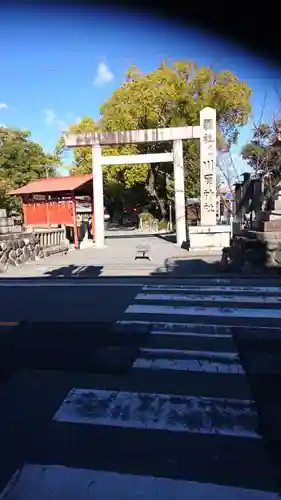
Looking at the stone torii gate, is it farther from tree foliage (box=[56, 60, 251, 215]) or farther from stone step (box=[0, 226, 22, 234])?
tree foliage (box=[56, 60, 251, 215])

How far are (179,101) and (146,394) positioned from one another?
30.5 metres

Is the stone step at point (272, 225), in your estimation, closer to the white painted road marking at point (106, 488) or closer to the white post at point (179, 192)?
the white painted road marking at point (106, 488)

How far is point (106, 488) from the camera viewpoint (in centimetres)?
250

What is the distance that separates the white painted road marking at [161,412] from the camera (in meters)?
3.16

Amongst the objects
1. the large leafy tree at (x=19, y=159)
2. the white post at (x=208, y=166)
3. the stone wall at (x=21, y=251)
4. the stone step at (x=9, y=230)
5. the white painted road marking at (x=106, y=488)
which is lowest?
the white painted road marking at (x=106, y=488)

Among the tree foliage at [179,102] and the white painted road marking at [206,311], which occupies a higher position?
the tree foliage at [179,102]

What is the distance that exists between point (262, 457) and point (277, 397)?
38.1 inches

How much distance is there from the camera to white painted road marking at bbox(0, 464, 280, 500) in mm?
2414

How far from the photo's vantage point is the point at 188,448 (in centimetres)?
288

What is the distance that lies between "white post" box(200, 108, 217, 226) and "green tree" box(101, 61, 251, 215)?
10400mm

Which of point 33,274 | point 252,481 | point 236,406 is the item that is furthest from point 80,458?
point 33,274

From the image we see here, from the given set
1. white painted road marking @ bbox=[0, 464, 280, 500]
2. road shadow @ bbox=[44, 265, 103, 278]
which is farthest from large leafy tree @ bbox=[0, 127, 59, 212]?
white painted road marking @ bbox=[0, 464, 280, 500]

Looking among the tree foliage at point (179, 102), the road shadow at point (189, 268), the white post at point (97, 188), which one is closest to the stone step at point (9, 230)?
the white post at point (97, 188)

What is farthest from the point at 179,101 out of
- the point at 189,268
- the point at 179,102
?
the point at 189,268
